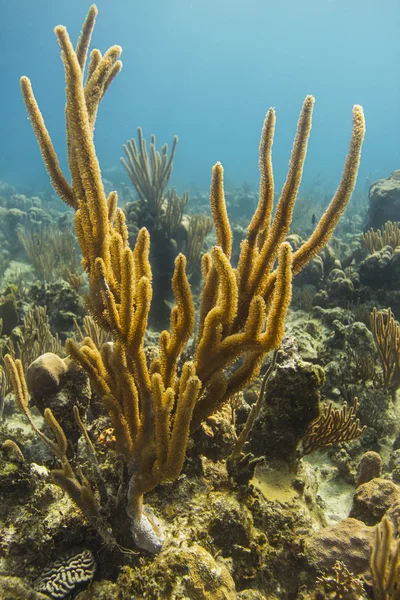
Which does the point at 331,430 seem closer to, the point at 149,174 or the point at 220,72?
the point at 149,174

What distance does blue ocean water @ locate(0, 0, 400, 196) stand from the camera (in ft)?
293

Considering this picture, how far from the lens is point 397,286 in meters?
7.22

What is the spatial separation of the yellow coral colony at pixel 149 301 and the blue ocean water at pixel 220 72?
70541 millimetres

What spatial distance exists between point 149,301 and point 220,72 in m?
170

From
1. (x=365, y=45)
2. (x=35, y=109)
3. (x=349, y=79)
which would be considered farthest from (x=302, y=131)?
(x=349, y=79)

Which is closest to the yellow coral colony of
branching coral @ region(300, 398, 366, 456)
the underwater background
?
the underwater background

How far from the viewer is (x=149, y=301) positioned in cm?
179

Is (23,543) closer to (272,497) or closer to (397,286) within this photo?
(272,497)

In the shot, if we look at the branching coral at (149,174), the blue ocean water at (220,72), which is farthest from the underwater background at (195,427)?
the blue ocean water at (220,72)

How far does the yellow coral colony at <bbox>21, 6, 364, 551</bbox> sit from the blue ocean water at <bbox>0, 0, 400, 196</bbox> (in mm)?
70541

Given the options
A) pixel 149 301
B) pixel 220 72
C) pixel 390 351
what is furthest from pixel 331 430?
pixel 220 72

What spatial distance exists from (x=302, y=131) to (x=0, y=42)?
112 m

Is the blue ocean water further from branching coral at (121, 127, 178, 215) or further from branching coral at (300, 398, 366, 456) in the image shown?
branching coral at (300, 398, 366, 456)

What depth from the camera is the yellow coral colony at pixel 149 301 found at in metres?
1.62
